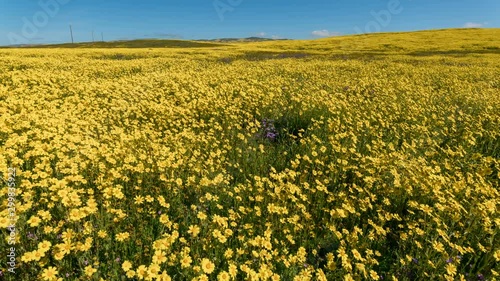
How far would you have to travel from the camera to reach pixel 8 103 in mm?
7988

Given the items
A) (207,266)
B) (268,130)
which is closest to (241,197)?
(207,266)

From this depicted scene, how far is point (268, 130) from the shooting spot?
916cm

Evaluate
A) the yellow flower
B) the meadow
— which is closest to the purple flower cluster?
the meadow

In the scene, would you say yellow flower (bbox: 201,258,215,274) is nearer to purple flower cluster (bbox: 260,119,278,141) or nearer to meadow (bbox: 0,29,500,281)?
meadow (bbox: 0,29,500,281)

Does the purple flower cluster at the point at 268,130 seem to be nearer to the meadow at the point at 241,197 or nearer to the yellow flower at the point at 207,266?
the meadow at the point at 241,197

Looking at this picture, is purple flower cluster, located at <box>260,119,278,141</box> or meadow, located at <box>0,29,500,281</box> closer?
meadow, located at <box>0,29,500,281</box>

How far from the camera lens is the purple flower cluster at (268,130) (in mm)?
8633

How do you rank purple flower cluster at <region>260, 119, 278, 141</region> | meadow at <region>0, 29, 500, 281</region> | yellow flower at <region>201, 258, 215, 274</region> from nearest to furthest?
yellow flower at <region>201, 258, 215, 274</region> → meadow at <region>0, 29, 500, 281</region> → purple flower cluster at <region>260, 119, 278, 141</region>

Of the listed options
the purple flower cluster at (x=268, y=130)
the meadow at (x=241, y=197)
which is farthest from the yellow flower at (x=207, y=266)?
the purple flower cluster at (x=268, y=130)

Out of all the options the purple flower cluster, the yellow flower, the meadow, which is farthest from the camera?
the purple flower cluster

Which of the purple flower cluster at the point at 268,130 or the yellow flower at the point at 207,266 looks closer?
the yellow flower at the point at 207,266

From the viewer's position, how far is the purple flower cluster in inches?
340

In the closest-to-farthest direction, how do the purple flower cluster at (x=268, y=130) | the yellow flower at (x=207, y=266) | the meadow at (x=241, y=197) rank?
the yellow flower at (x=207, y=266) → the meadow at (x=241, y=197) → the purple flower cluster at (x=268, y=130)

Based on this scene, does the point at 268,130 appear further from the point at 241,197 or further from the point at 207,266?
the point at 207,266
